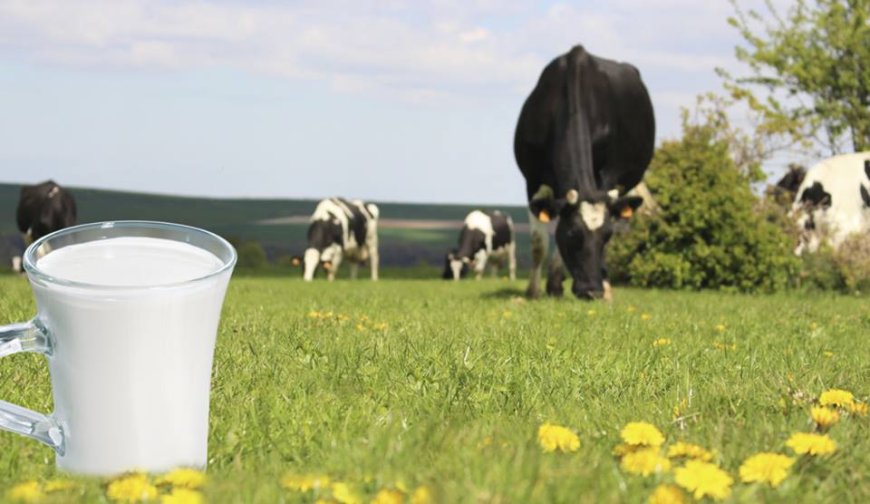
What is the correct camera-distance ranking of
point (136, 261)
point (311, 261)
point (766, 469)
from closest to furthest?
point (766, 469), point (136, 261), point (311, 261)

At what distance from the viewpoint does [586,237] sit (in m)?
9.97

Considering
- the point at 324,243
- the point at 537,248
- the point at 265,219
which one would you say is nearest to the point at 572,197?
the point at 537,248

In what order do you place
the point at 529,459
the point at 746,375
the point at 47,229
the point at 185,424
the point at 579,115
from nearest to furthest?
the point at 529,459 → the point at 185,424 → the point at 746,375 → the point at 579,115 → the point at 47,229

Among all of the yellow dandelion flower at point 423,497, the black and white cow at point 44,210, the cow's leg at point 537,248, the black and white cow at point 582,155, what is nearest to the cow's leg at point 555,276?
the black and white cow at point 582,155

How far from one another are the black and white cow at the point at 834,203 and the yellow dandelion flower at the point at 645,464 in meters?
16.4

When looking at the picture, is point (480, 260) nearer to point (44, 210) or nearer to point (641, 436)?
point (44, 210)

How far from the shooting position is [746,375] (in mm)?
4258

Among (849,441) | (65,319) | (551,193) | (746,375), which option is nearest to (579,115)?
(551,193)

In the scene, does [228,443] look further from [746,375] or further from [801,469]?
[746,375]

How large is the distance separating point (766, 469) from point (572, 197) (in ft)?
25.6

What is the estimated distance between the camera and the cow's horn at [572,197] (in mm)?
10000

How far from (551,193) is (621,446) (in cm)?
914

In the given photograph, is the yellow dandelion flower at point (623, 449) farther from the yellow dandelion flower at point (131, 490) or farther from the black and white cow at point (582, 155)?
the black and white cow at point (582, 155)

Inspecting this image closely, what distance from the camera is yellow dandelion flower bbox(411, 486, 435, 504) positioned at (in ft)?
6.23
